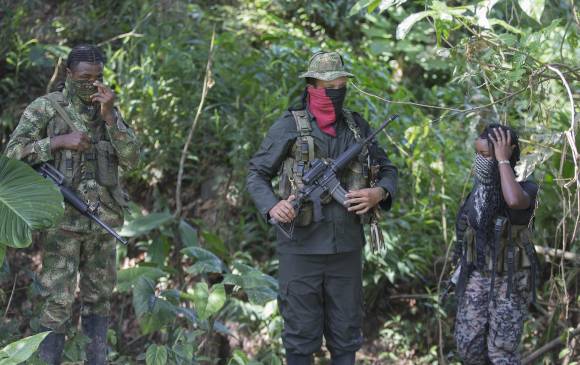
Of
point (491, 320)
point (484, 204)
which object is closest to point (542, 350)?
point (491, 320)

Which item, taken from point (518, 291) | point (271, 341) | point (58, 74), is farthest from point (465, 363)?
point (58, 74)

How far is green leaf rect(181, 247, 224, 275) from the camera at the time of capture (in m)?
5.35

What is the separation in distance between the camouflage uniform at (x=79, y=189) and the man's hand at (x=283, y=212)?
0.88 metres

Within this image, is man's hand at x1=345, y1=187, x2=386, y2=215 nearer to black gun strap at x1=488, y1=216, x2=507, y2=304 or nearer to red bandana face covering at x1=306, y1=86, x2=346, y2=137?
red bandana face covering at x1=306, y1=86, x2=346, y2=137

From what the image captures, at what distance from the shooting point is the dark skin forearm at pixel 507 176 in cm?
441

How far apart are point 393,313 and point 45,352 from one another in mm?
3277

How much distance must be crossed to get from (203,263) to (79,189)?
1.19 metres

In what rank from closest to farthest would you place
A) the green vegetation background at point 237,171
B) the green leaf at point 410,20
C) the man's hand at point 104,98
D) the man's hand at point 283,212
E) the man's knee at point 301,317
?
1. the green leaf at point 410,20
2. the man's hand at point 283,212
3. the man's hand at point 104,98
4. the man's knee at point 301,317
5. the green vegetation background at point 237,171

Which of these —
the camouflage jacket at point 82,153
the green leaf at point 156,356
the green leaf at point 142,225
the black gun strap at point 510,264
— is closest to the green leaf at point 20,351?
the camouflage jacket at point 82,153

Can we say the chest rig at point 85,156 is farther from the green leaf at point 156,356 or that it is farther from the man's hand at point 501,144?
the man's hand at point 501,144

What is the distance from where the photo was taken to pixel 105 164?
4570mm

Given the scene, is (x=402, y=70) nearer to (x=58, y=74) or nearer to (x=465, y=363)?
(x=58, y=74)

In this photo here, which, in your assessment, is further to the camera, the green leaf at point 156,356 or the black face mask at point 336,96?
the green leaf at point 156,356

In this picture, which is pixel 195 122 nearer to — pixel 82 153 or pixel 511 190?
pixel 82 153
